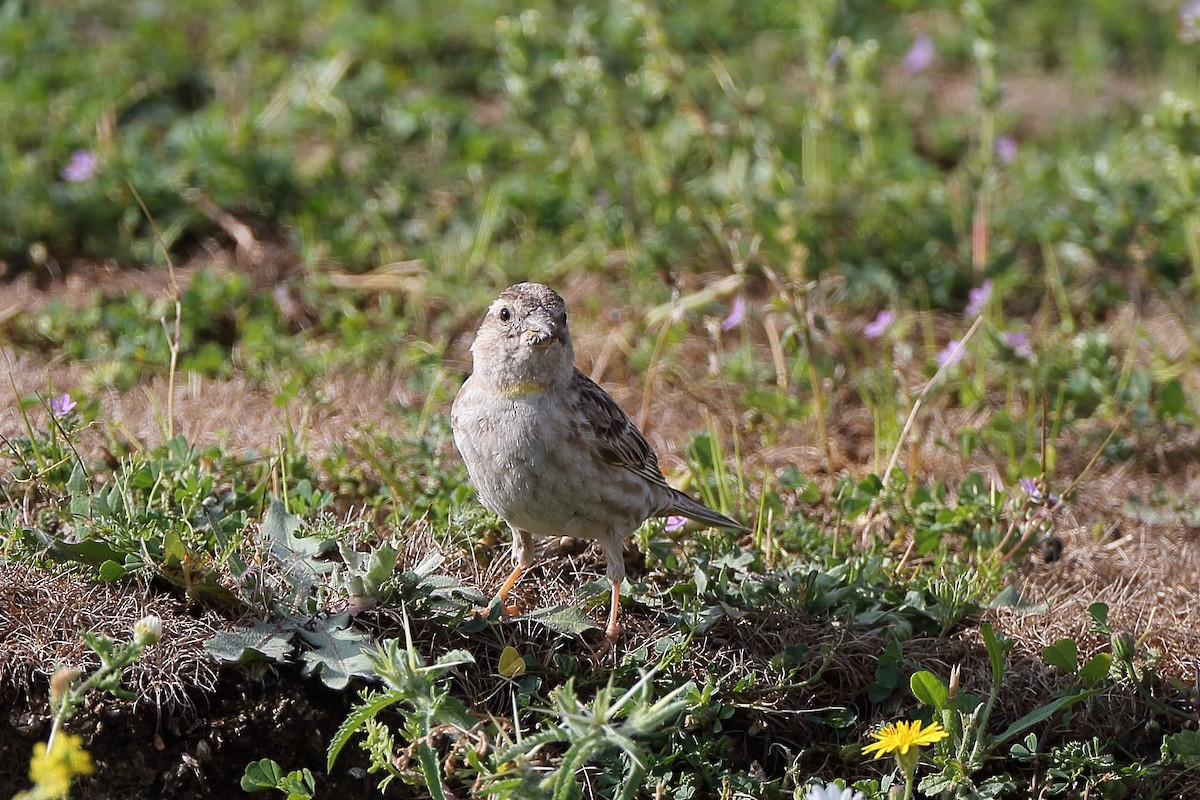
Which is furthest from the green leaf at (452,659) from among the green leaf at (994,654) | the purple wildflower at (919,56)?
the purple wildflower at (919,56)

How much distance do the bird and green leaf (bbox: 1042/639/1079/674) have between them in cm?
131

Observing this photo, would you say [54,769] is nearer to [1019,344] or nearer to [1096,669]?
[1096,669]

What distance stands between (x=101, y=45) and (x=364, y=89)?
161cm

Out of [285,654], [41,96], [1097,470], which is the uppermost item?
[41,96]

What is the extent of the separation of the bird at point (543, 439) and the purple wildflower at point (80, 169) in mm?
3333

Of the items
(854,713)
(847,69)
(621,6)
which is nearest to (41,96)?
(621,6)

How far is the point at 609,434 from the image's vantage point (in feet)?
14.2

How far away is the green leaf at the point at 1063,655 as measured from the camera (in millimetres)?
4199

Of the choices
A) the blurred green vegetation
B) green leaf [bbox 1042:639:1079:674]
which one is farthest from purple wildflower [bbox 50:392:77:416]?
green leaf [bbox 1042:639:1079:674]

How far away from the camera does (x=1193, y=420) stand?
18.9ft

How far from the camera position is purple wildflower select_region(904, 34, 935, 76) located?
8.77 m

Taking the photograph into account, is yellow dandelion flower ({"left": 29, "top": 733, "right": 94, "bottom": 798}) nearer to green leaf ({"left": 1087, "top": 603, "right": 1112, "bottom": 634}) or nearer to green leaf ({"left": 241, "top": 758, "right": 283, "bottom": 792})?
green leaf ({"left": 241, "top": 758, "right": 283, "bottom": 792})

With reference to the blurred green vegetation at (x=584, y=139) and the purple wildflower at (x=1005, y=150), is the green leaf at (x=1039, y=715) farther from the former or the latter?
the purple wildflower at (x=1005, y=150)

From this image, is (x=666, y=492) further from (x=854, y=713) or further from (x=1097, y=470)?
(x=1097, y=470)
